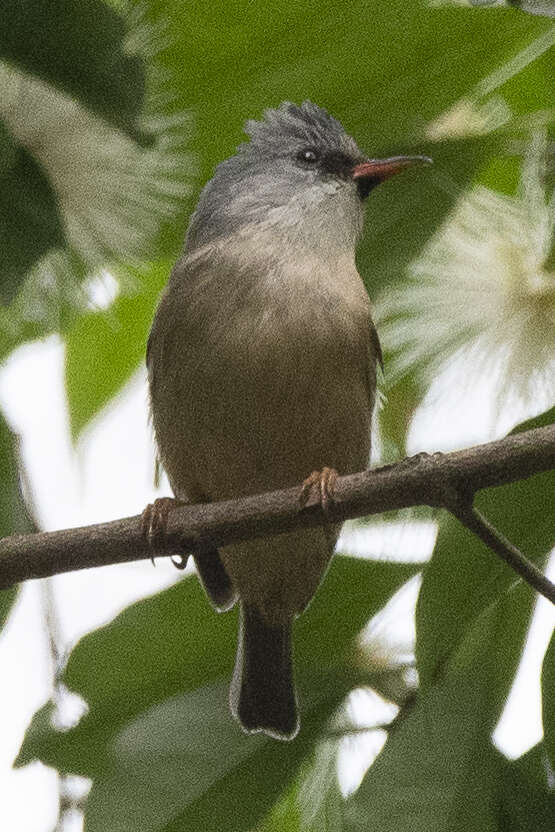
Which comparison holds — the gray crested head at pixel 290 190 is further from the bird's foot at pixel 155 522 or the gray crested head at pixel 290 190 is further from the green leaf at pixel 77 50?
the green leaf at pixel 77 50

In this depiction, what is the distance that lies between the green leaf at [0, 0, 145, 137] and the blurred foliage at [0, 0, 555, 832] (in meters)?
0.34

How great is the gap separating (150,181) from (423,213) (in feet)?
1.97

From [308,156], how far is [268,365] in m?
1.10

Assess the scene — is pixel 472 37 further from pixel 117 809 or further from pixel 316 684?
pixel 117 809

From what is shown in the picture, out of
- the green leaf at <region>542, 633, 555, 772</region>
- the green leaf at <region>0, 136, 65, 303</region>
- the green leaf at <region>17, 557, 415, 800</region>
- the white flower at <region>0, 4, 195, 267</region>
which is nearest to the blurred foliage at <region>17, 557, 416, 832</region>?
the green leaf at <region>17, 557, 415, 800</region>

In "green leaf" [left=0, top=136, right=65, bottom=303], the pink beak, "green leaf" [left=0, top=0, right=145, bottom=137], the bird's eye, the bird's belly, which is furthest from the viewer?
the bird's eye

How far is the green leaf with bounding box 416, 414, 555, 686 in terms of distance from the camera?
2225mm

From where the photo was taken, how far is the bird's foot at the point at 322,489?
2350mm

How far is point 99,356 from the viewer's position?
132 inches

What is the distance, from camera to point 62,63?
5.51 feet

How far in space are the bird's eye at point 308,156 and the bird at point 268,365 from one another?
0.13 metres

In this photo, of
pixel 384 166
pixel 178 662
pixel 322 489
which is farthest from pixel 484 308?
pixel 178 662

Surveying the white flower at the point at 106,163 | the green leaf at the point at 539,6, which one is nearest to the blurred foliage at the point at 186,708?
the white flower at the point at 106,163

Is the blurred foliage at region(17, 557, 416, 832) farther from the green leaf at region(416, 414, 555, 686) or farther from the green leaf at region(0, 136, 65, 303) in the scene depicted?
the green leaf at region(0, 136, 65, 303)
